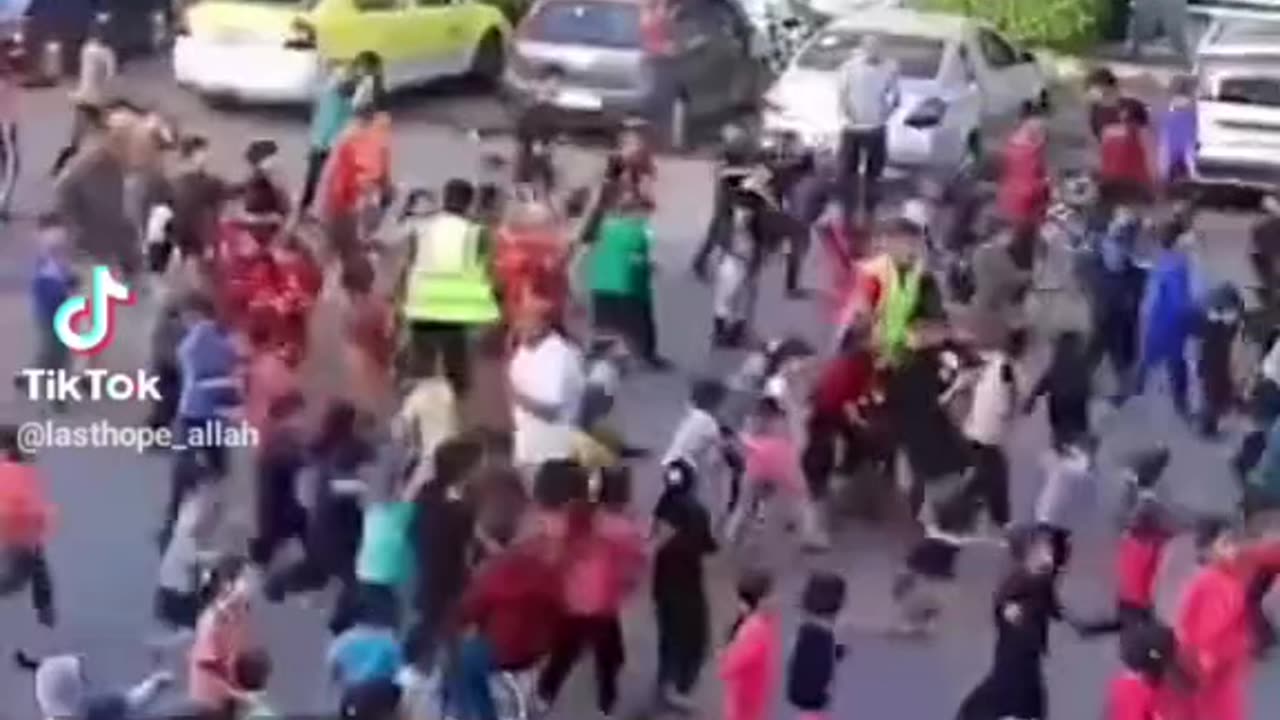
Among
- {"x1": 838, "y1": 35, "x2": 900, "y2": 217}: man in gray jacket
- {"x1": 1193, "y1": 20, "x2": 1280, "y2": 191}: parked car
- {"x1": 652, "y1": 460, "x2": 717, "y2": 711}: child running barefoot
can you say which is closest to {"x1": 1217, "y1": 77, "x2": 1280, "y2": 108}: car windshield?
{"x1": 1193, "y1": 20, "x2": 1280, "y2": 191}: parked car

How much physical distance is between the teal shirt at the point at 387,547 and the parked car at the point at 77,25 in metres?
0.97

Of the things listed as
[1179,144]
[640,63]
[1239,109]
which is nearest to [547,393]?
[640,63]

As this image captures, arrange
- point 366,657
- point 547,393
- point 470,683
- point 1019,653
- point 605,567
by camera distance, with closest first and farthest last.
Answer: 1. point 366,657
2. point 470,683
3. point 1019,653
4. point 605,567
5. point 547,393

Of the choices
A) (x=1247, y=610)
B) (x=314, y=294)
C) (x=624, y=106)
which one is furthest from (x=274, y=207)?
(x=1247, y=610)

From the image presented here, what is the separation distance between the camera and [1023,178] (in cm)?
737

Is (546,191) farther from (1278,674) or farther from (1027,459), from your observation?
(1278,674)

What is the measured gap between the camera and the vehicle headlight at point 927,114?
7367 mm

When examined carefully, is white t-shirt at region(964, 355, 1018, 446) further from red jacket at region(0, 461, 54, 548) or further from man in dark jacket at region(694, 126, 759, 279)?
red jacket at region(0, 461, 54, 548)

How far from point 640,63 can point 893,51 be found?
46 cm

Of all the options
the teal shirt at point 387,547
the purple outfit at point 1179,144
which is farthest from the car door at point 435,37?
the purple outfit at point 1179,144

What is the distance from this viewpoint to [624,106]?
7.40 meters

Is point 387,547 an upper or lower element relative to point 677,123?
lower

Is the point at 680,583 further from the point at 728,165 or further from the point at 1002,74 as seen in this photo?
the point at 1002,74

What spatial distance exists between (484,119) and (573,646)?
3.21ft
